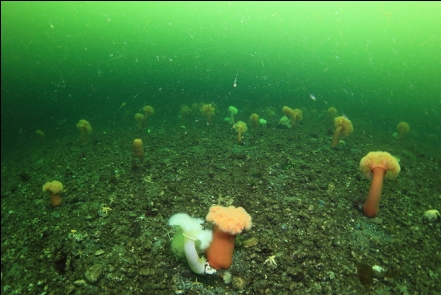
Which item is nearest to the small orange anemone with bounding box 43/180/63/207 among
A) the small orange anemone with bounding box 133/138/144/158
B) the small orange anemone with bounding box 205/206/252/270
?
the small orange anemone with bounding box 133/138/144/158

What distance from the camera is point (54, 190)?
14.1 ft

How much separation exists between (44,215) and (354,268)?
216 inches

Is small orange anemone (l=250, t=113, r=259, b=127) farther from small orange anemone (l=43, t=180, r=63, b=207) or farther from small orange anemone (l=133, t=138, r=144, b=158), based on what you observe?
small orange anemone (l=43, t=180, r=63, b=207)

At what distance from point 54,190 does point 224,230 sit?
3765 millimetres

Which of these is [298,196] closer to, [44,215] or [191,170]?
[191,170]

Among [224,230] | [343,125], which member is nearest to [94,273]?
[224,230]

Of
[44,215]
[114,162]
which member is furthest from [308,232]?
[114,162]

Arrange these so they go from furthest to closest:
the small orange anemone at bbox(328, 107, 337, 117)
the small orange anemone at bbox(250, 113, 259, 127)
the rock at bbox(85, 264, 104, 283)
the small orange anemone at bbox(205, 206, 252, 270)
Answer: the small orange anemone at bbox(328, 107, 337, 117) < the small orange anemone at bbox(250, 113, 259, 127) < the rock at bbox(85, 264, 104, 283) < the small orange anemone at bbox(205, 206, 252, 270)

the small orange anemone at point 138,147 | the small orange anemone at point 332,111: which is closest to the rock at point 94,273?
the small orange anemone at point 138,147

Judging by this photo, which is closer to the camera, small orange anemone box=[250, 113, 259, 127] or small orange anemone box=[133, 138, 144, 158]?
small orange anemone box=[133, 138, 144, 158]

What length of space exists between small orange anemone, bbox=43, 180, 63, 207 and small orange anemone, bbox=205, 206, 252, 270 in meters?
3.41

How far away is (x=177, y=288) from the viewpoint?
2775 mm

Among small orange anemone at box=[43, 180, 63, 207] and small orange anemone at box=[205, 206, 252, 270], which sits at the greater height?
small orange anemone at box=[205, 206, 252, 270]

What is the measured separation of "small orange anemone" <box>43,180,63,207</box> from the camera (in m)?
4.30
